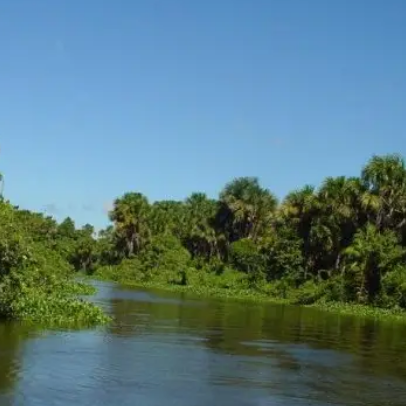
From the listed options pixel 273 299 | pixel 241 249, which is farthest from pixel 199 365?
pixel 241 249

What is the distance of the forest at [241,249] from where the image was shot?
3284 cm

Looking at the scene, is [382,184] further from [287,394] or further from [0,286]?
[287,394]

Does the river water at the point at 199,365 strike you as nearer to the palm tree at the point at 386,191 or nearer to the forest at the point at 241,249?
the forest at the point at 241,249

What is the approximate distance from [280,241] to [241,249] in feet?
37.3

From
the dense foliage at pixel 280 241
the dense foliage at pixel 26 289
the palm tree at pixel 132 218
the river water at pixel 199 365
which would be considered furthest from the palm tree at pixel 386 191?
the palm tree at pixel 132 218

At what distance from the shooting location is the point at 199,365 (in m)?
22.3

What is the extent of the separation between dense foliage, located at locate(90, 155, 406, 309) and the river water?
19.2m

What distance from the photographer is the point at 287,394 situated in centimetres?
1853

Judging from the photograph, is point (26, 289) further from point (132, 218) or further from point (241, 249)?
point (132, 218)

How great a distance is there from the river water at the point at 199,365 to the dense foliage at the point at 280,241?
63.1 feet

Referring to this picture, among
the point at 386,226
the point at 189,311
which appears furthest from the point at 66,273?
the point at 386,226

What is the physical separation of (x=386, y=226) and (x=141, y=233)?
5184 cm

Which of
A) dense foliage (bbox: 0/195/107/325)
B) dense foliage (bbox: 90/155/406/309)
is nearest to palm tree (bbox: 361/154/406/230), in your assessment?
dense foliage (bbox: 90/155/406/309)

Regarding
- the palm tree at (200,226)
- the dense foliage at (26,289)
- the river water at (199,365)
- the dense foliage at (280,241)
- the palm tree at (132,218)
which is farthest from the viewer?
the palm tree at (132,218)
